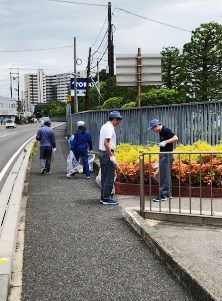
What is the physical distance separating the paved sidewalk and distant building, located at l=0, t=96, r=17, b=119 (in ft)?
417

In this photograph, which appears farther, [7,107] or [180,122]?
[7,107]

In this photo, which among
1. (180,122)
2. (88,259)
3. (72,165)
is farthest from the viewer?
(72,165)

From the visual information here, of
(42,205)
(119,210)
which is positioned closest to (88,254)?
(119,210)

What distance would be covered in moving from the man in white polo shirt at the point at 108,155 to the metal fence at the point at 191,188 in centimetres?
63

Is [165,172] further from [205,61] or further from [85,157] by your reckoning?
[205,61]

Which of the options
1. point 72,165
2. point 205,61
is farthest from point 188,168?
point 205,61

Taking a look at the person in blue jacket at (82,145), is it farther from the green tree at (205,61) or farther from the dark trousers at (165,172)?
the green tree at (205,61)

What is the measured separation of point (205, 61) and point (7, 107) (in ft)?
328

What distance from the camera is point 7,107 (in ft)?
447

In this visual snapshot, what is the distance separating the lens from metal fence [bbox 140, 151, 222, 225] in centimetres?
701

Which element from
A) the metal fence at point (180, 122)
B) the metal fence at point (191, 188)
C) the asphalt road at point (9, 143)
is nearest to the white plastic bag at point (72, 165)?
the asphalt road at point (9, 143)

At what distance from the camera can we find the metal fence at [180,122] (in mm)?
11250

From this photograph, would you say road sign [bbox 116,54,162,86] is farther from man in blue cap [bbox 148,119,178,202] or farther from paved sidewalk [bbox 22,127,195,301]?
paved sidewalk [bbox 22,127,195,301]

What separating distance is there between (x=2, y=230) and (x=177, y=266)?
2.73 meters
